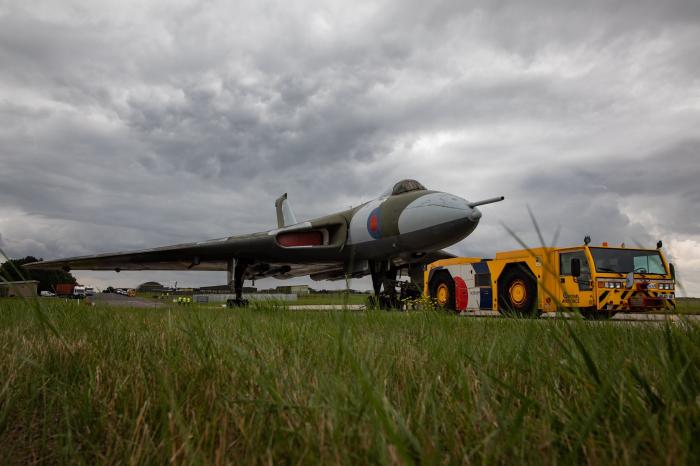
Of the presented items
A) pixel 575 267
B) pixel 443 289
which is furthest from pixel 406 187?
pixel 443 289

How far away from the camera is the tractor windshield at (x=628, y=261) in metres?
10.7

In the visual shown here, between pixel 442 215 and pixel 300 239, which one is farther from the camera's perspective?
pixel 300 239

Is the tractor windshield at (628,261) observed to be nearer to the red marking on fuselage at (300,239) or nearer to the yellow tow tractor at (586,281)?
the yellow tow tractor at (586,281)

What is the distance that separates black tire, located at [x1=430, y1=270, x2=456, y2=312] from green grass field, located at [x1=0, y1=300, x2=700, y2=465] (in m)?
11.9

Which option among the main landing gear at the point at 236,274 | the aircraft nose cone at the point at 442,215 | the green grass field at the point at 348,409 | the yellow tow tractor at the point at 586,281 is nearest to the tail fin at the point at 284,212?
the main landing gear at the point at 236,274

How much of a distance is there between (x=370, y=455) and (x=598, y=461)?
490 millimetres

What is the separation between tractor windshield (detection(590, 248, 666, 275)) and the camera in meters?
10.7

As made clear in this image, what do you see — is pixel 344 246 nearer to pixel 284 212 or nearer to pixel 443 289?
pixel 443 289

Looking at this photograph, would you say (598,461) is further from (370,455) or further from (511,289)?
(511,289)

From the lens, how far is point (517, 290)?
39.2 feet

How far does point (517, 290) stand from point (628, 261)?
2.58 metres

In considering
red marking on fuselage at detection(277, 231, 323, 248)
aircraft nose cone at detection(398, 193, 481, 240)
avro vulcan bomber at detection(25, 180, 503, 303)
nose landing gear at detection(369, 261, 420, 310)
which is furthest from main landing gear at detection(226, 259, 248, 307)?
aircraft nose cone at detection(398, 193, 481, 240)

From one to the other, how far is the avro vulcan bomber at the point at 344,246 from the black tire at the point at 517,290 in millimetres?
2232

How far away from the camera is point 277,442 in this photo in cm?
122
